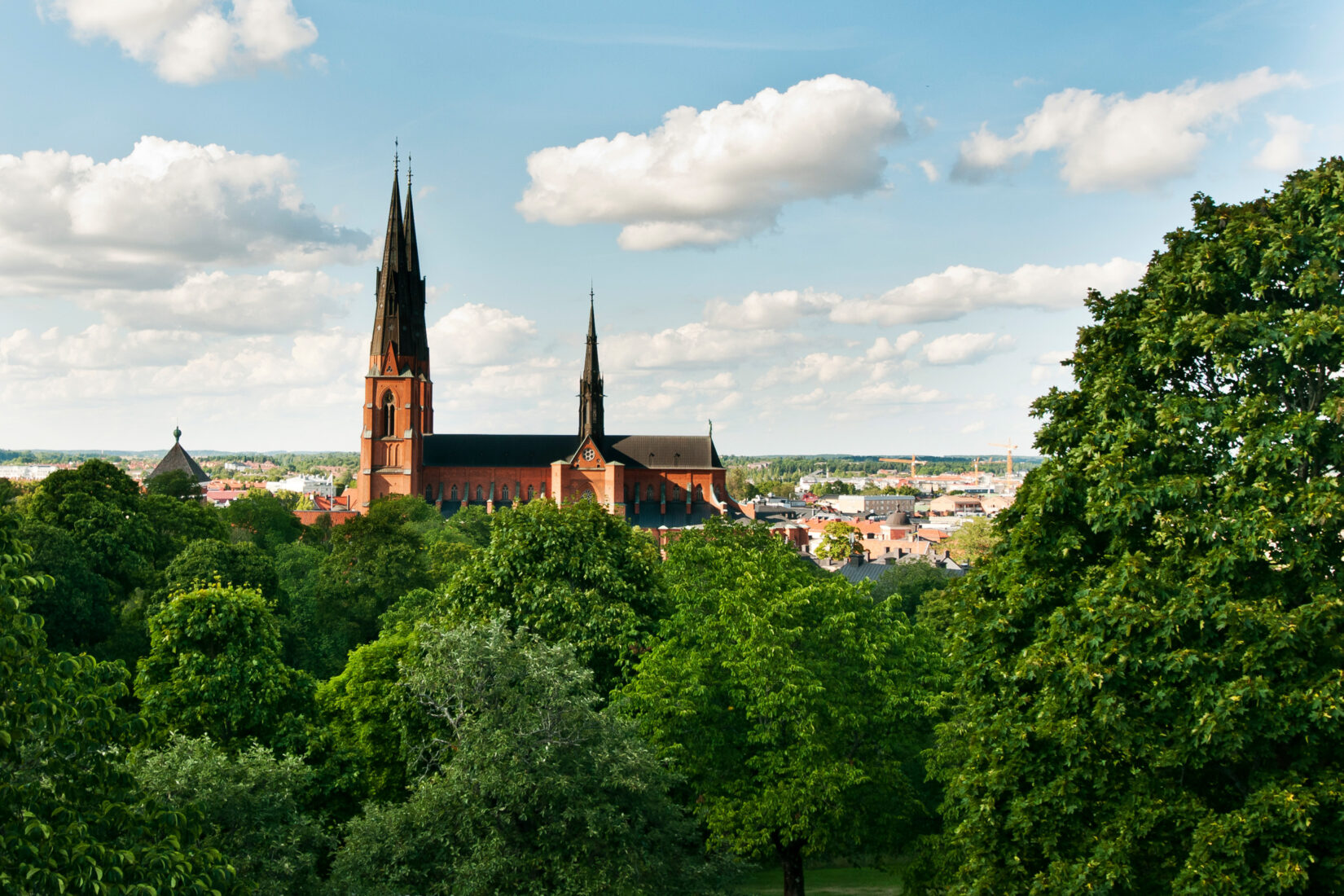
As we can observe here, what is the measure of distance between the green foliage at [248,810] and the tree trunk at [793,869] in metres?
10.3

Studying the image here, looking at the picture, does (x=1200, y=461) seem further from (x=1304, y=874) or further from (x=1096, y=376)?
(x=1304, y=874)

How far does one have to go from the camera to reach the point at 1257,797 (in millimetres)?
11336

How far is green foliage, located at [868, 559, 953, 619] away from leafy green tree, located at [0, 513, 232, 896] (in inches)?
1907

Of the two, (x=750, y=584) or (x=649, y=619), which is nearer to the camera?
(x=750, y=584)

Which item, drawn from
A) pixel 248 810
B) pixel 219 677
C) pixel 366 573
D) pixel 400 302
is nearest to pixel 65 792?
pixel 248 810

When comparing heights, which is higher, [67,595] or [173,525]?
[173,525]

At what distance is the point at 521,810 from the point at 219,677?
1010 centimetres

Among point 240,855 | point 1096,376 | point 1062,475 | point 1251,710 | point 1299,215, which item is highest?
→ point 1299,215

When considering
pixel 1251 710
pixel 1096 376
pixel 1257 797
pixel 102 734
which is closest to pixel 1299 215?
pixel 1096 376

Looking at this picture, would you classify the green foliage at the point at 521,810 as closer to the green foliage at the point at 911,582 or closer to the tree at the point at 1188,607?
the tree at the point at 1188,607

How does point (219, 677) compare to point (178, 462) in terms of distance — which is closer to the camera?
point (219, 677)

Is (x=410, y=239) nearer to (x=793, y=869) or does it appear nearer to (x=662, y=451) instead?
(x=662, y=451)

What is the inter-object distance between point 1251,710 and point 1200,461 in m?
3.17

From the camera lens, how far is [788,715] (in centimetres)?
2066
